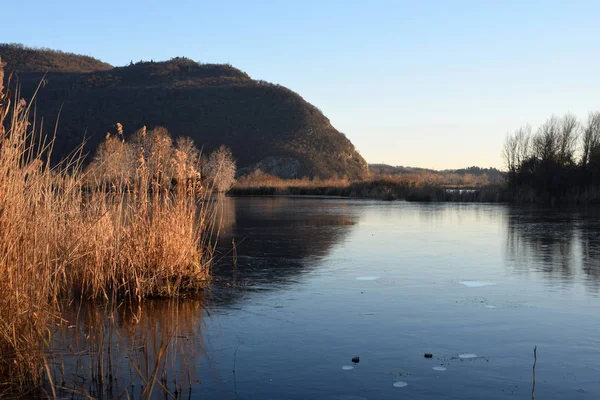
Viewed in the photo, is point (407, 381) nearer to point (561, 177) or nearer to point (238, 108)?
point (561, 177)

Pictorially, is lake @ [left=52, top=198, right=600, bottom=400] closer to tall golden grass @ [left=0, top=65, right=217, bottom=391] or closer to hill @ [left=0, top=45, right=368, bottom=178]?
tall golden grass @ [left=0, top=65, right=217, bottom=391]

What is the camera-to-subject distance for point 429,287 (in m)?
8.56

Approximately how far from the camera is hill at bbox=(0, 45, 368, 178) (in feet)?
295

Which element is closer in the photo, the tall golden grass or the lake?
the tall golden grass

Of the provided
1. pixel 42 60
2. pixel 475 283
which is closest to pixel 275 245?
pixel 475 283

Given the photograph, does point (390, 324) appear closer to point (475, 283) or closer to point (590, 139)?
point (475, 283)

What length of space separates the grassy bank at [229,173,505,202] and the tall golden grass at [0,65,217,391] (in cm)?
3164

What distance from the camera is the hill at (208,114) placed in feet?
295

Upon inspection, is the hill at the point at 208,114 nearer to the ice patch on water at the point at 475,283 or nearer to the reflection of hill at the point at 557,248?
the reflection of hill at the point at 557,248

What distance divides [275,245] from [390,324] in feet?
23.9

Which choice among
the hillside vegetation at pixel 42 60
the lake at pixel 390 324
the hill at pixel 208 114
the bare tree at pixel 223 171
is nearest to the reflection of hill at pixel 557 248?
the lake at pixel 390 324

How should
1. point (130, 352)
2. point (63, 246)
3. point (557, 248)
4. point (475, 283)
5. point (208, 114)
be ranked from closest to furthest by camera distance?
point (130, 352), point (63, 246), point (475, 283), point (557, 248), point (208, 114)

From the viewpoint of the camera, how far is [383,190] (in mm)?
44312

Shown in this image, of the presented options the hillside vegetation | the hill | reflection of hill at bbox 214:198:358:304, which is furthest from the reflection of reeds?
the hillside vegetation
